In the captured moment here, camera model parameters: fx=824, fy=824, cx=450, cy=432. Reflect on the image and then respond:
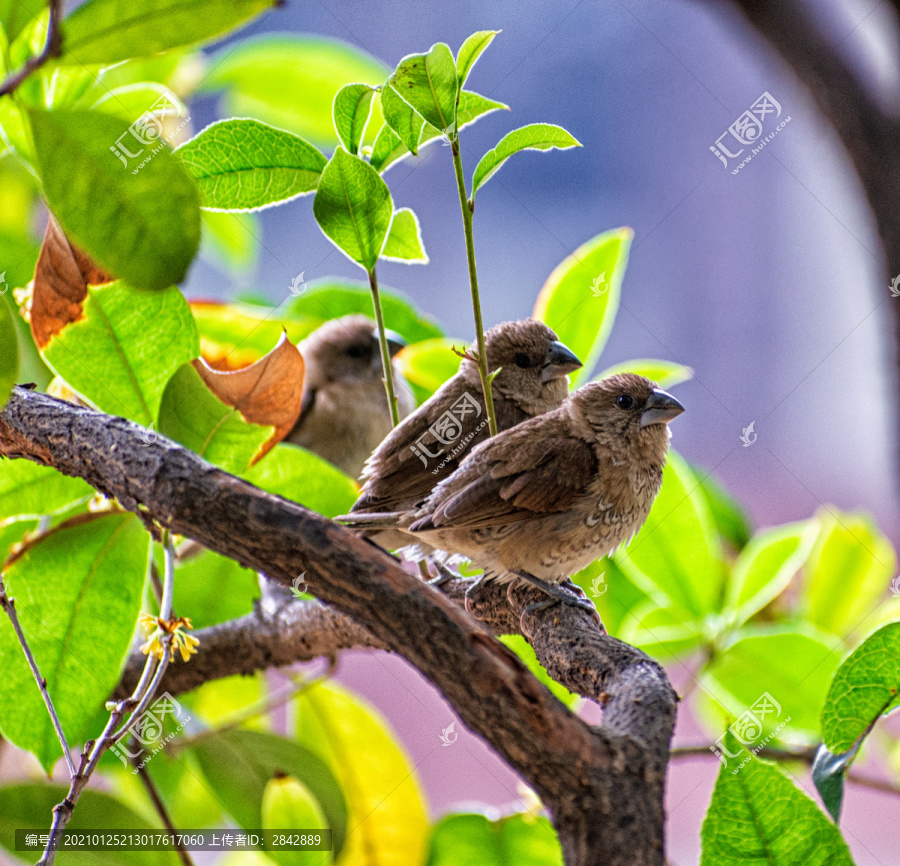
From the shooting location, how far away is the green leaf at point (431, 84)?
578 mm

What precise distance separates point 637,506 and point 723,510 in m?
0.59

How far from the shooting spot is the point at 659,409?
32.4 inches

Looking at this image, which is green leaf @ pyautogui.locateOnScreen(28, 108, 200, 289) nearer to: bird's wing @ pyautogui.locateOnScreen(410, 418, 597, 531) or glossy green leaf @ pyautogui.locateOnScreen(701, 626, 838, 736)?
bird's wing @ pyautogui.locateOnScreen(410, 418, 597, 531)

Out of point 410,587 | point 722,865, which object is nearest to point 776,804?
point 722,865

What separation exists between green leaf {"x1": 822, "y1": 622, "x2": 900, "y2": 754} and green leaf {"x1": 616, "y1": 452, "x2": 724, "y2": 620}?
34cm

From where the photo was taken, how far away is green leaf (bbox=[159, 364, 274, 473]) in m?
0.71

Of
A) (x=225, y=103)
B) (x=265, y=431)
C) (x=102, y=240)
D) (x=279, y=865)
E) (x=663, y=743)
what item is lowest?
(x=279, y=865)

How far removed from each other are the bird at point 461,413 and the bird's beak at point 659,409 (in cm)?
9

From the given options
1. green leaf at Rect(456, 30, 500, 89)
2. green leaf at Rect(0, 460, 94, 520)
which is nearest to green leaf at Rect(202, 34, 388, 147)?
green leaf at Rect(456, 30, 500, 89)

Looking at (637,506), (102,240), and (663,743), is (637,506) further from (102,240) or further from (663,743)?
(102,240)

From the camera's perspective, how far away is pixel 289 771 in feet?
3.13

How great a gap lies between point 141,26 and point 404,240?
34 centimetres

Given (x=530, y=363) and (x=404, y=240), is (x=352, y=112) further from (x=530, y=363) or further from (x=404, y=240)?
(x=530, y=363)

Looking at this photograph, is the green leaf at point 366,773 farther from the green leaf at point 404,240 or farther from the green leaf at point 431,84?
the green leaf at point 431,84
